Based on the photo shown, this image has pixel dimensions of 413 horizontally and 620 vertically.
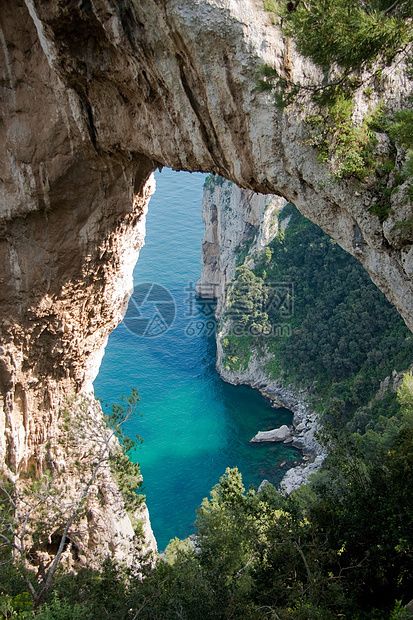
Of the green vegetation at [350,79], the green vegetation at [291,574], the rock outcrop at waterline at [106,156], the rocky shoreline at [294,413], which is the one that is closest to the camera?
the green vegetation at [350,79]

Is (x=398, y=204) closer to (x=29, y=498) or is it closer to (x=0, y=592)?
(x=0, y=592)

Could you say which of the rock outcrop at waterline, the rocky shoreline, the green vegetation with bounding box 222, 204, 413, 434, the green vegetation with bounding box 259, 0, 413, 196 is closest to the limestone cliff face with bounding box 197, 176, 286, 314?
the green vegetation with bounding box 222, 204, 413, 434

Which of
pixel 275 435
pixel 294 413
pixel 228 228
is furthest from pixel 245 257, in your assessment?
pixel 275 435

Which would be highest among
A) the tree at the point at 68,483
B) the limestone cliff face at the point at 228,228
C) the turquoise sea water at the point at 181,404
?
the limestone cliff face at the point at 228,228

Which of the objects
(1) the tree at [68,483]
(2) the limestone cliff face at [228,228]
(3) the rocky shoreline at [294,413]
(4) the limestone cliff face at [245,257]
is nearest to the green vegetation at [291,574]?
(1) the tree at [68,483]

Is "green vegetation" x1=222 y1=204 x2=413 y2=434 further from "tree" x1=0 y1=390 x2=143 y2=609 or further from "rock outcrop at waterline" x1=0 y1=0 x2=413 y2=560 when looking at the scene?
"rock outcrop at waterline" x1=0 y1=0 x2=413 y2=560

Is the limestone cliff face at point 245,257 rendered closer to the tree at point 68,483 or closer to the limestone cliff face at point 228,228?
the limestone cliff face at point 228,228

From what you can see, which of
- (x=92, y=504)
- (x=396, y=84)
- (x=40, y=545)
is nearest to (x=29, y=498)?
(x=40, y=545)
